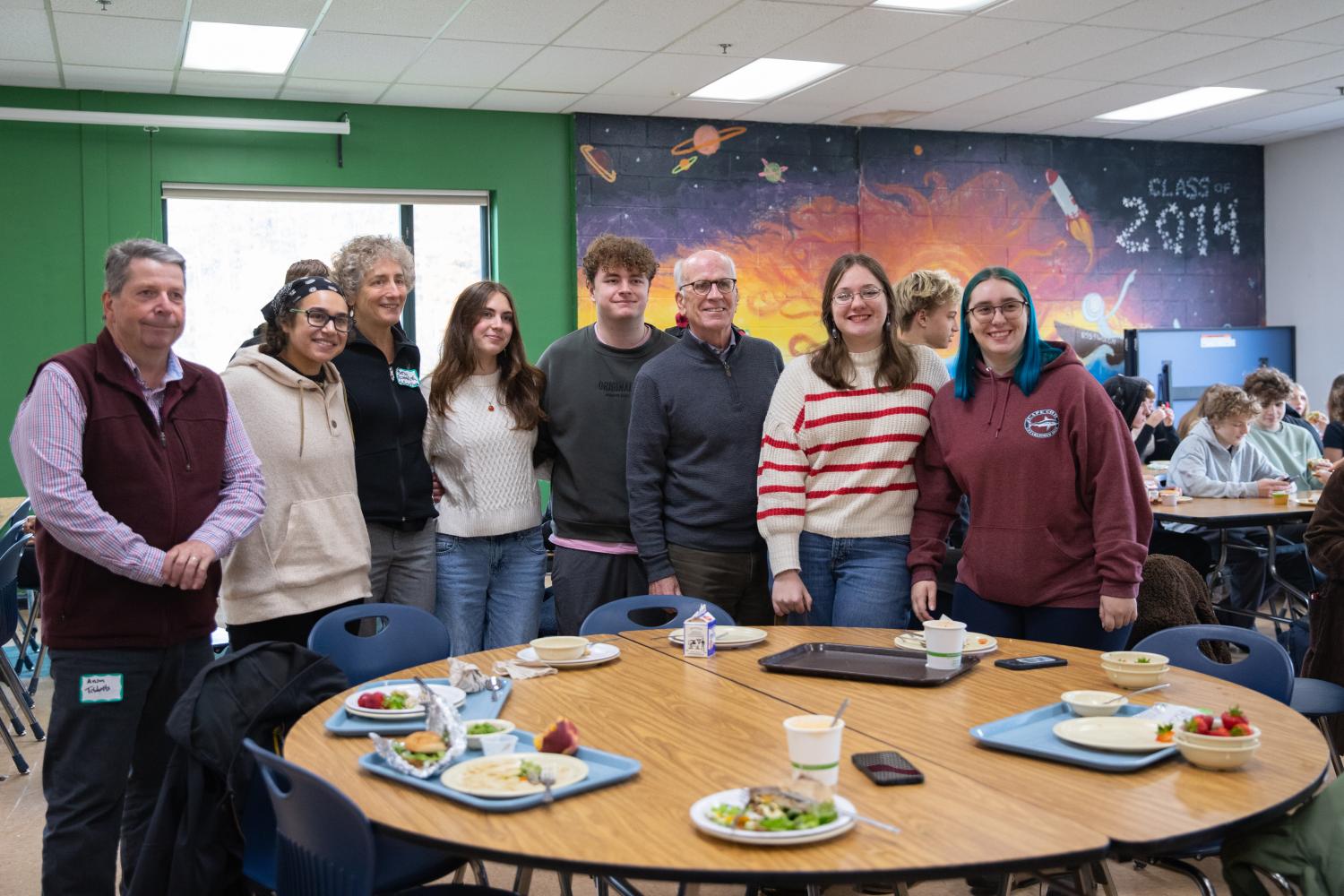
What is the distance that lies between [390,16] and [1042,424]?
4.08m

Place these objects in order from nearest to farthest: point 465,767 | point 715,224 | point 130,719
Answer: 1. point 465,767
2. point 130,719
3. point 715,224

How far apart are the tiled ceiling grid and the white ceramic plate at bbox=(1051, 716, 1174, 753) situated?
4389 millimetres

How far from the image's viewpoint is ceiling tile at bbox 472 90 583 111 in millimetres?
7215

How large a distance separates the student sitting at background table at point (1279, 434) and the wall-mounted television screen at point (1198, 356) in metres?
2.91

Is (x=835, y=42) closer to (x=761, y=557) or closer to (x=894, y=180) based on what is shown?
(x=894, y=180)

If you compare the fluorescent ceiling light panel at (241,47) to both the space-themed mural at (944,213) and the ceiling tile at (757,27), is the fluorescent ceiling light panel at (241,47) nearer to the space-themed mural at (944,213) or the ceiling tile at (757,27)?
the ceiling tile at (757,27)

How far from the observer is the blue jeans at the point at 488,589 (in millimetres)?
3297

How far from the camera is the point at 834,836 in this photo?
58.7 inches

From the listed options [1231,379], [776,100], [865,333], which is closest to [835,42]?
[776,100]

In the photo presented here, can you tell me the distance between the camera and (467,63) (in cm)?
649

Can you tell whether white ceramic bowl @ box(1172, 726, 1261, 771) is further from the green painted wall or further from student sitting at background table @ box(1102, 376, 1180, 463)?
the green painted wall

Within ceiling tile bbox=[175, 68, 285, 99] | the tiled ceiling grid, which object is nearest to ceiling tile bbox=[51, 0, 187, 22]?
the tiled ceiling grid

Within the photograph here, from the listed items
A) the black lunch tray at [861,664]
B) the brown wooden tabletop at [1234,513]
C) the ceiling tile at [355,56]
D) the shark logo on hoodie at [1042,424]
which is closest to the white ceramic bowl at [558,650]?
the black lunch tray at [861,664]

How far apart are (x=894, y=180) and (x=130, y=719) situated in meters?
7.11
